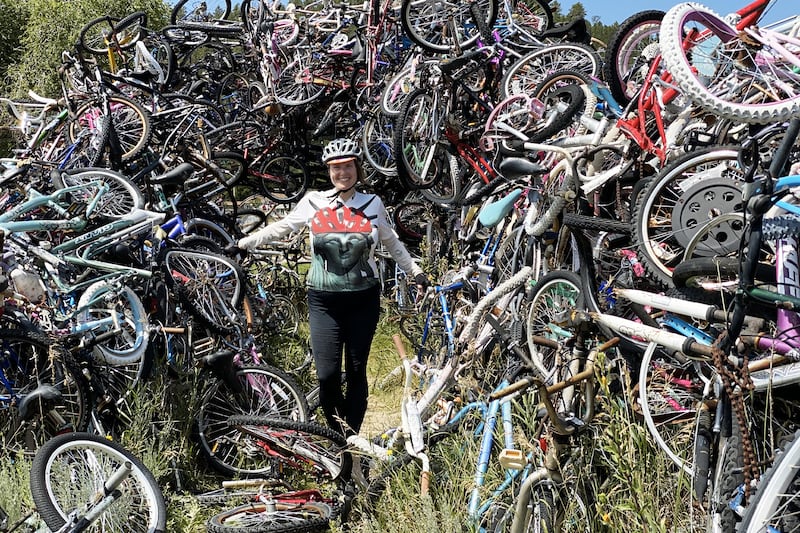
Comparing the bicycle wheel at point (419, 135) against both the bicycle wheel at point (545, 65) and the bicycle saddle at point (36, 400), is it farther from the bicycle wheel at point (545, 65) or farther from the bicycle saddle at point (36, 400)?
the bicycle saddle at point (36, 400)

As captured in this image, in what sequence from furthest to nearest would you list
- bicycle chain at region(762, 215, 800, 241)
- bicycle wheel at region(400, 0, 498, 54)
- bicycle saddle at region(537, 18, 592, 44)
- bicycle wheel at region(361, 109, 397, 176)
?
1. bicycle wheel at region(361, 109, 397, 176)
2. bicycle wheel at region(400, 0, 498, 54)
3. bicycle saddle at region(537, 18, 592, 44)
4. bicycle chain at region(762, 215, 800, 241)

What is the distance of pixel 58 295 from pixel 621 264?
151 inches

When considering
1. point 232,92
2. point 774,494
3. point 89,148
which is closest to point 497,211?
point 774,494

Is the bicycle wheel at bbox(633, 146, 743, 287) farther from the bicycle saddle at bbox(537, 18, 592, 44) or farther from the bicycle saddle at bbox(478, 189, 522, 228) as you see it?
the bicycle saddle at bbox(537, 18, 592, 44)

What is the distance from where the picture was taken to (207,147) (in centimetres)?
876

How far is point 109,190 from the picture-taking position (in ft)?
20.4

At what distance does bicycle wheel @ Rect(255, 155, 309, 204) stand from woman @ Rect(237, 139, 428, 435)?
6.77 metres

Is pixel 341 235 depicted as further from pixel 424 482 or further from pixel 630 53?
pixel 630 53

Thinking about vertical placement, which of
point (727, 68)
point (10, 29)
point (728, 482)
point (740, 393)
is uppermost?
point (10, 29)

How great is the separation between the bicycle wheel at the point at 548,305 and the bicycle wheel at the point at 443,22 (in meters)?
4.20

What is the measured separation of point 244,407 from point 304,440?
1.18 m

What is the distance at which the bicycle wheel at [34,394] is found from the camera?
175 inches

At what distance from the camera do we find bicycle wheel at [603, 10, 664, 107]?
20.3 feet

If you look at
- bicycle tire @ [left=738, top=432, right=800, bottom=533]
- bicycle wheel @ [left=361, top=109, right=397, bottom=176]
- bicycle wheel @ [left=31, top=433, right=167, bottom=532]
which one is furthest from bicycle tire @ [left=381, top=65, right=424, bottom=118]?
bicycle tire @ [left=738, top=432, right=800, bottom=533]
